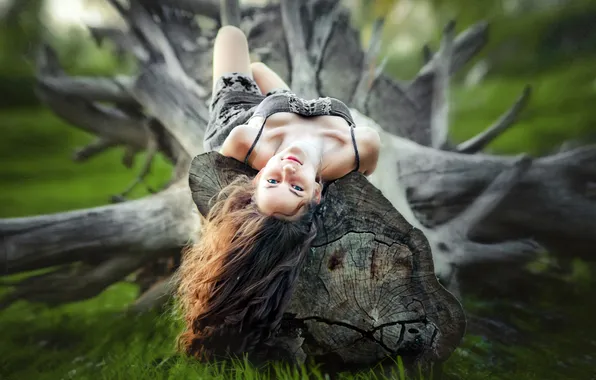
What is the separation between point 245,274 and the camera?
1698 mm

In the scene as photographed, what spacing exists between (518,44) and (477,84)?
0.59m

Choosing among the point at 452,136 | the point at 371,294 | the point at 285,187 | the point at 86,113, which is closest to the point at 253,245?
the point at 285,187

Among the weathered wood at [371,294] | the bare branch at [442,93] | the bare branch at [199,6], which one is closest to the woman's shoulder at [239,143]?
the weathered wood at [371,294]

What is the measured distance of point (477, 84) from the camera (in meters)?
5.82

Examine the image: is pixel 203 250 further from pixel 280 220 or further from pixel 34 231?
pixel 34 231

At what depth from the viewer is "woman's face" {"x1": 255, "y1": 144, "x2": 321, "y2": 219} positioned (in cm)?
167

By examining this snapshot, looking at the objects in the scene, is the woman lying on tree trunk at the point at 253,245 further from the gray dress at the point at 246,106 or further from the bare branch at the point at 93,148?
the bare branch at the point at 93,148

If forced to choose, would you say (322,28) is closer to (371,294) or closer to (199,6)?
(199,6)

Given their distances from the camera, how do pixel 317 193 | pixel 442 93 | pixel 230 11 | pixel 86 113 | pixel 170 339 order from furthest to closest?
pixel 86 113 < pixel 442 93 < pixel 230 11 < pixel 170 339 < pixel 317 193

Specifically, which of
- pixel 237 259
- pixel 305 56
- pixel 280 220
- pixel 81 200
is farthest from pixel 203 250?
pixel 81 200

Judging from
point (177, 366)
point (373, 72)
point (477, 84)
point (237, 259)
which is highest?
point (477, 84)

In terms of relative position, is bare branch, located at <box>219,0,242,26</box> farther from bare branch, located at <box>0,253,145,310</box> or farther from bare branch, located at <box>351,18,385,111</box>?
bare branch, located at <box>0,253,145,310</box>

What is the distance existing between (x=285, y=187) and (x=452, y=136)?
12.7ft

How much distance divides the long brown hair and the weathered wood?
95mm
